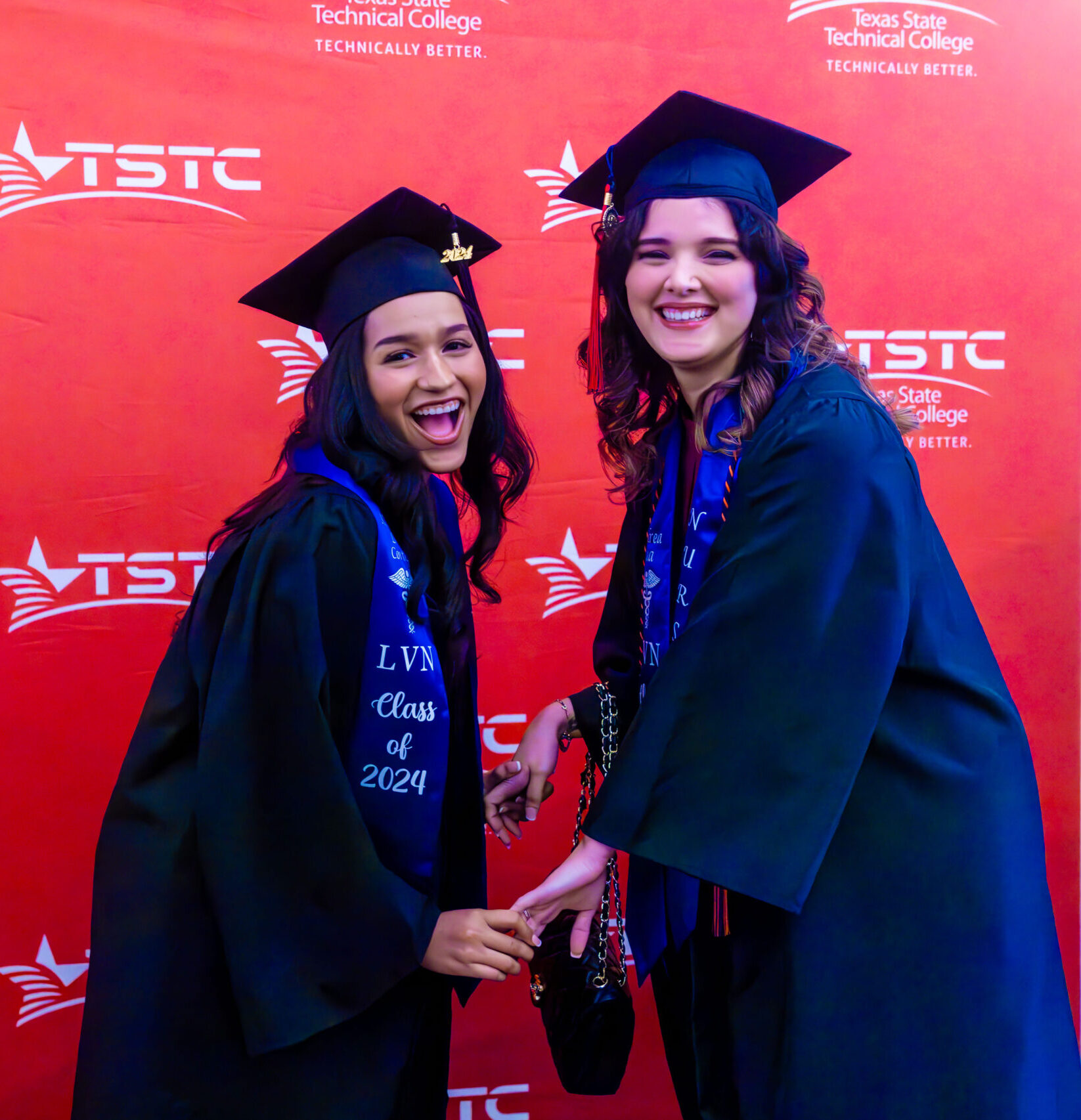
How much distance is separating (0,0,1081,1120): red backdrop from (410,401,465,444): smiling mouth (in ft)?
2.57

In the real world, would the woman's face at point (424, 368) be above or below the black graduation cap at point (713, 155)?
below

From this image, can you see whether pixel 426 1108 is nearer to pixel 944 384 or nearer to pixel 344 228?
pixel 344 228

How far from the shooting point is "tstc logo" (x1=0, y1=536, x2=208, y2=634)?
2469mm

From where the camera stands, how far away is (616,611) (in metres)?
2.08

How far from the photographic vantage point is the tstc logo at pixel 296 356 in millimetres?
2508

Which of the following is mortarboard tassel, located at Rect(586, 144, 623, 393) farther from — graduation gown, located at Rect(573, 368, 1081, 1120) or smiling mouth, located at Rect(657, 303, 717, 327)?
graduation gown, located at Rect(573, 368, 1081, 1120)

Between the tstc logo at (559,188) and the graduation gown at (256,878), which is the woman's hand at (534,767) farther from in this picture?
the tstc logo at (559,188)

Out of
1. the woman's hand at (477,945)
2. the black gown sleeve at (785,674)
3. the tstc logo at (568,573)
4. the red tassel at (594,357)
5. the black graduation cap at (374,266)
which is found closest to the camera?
the black gown sleeve at (785,674)

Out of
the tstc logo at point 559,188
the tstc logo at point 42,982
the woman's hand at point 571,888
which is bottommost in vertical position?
the tstc logo at point 42,982

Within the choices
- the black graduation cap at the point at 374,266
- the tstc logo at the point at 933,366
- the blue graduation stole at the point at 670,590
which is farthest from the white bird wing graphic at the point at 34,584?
the tstc logo at the point at 933,366

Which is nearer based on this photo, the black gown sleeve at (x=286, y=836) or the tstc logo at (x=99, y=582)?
the black gown sleeve at (x=286, y=836)

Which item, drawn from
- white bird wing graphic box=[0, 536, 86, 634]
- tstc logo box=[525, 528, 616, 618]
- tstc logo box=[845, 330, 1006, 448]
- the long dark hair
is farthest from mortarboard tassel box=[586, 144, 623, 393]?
white bird wing graphic box=[0, 536, 86, 634]

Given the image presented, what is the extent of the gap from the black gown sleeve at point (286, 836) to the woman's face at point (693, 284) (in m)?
0.75

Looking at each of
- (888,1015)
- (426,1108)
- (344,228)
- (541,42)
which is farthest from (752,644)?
(541,42)
